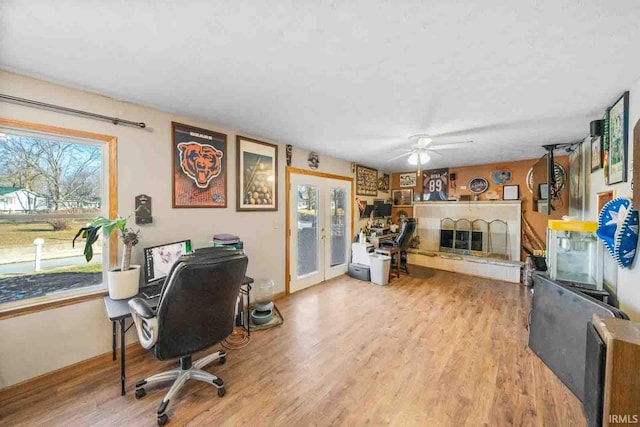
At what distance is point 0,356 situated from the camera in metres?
1.71

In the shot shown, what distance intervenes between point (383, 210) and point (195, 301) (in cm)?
487

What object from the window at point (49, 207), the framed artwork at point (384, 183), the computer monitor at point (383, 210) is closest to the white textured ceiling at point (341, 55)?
the window at point (49, 207)

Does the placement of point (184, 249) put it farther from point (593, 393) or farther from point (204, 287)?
point (593, 393)

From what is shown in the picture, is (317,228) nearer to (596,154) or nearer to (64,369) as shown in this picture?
(64,369)

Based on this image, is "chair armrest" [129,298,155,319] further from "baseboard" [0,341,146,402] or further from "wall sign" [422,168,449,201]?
"wall sign" [422,168,449,201]

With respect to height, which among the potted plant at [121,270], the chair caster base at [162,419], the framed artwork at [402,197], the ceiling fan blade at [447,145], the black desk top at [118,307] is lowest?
the chair caster base at [162,419]

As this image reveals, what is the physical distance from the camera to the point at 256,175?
10.8ft

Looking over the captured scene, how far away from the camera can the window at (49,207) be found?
1.78 m

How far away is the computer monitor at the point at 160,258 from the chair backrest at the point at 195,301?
2.59 feet

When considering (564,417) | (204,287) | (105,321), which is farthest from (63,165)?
(564,417)

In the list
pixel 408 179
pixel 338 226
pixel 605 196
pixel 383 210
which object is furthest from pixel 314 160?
pixel 605 196

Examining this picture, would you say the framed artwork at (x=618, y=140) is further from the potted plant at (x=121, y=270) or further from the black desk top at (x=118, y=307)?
the potted plant at (x=121, y=270)

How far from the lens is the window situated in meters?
1.78

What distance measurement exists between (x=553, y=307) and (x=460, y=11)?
2370 millimetres
